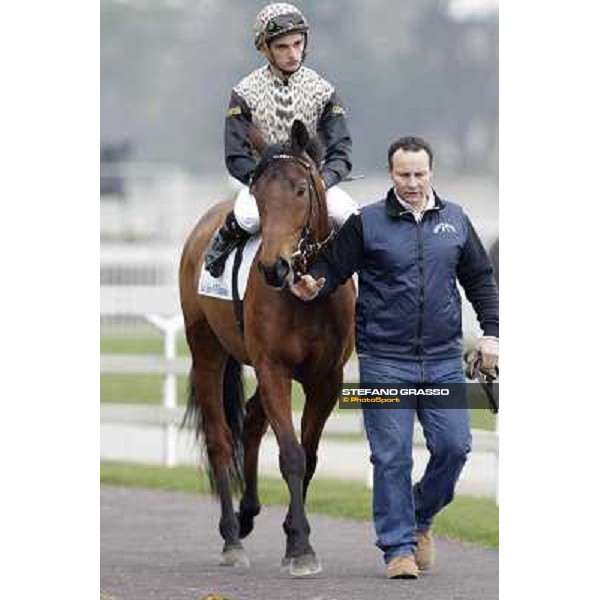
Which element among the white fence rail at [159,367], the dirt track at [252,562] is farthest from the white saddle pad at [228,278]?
the white fence rail at [159,367]

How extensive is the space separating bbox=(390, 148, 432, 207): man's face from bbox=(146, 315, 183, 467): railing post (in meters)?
7.25

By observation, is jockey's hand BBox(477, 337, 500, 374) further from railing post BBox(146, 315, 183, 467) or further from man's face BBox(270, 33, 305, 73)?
railing post BBox(146, 315, 183, 467)

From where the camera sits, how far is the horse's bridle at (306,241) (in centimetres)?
834

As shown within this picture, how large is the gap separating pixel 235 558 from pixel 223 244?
150cm

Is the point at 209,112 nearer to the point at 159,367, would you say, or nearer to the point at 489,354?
the point at 159,367

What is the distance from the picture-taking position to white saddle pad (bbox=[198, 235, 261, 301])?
9.30m

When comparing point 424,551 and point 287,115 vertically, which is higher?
point 287,115

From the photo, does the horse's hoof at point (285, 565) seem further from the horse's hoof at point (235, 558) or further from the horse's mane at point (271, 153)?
the horse's mane at point (271, 153)

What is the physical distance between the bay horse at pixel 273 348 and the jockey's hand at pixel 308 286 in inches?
3.2

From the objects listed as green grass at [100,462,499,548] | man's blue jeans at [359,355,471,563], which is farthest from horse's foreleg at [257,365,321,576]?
green grass at [100,462,499,548]

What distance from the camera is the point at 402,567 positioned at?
8609 mm

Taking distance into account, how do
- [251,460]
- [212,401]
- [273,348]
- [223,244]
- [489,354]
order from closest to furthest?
1. [489,354]
2. [273,348]
3. [223,244]
4. [251,460]
5. [212,401]

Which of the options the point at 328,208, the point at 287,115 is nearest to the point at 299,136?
the point at 287,115
